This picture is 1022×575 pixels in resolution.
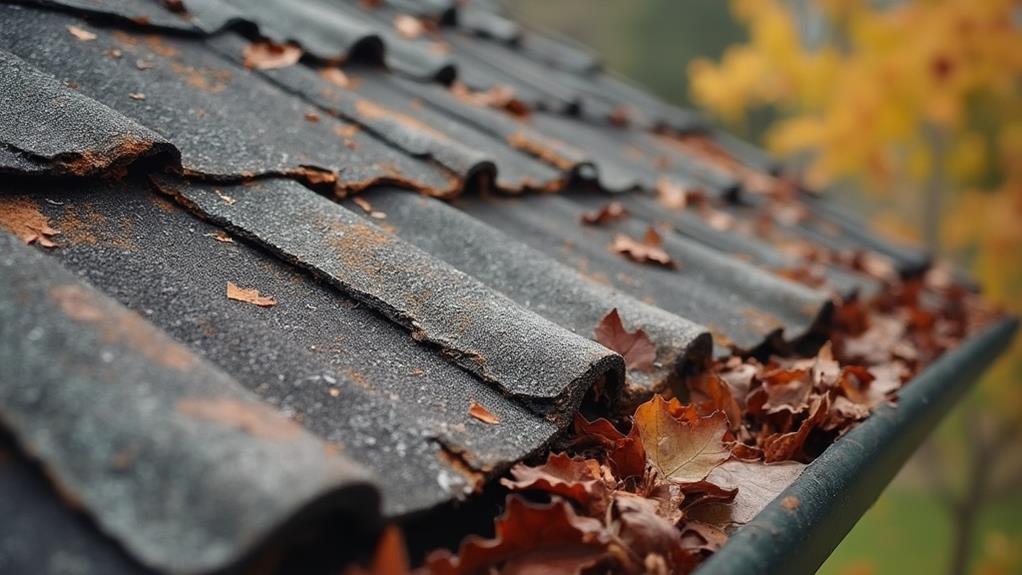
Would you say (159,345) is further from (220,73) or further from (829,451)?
(220,73)

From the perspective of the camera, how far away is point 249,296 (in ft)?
3.68

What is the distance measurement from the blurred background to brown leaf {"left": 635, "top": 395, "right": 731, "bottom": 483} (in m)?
3.90

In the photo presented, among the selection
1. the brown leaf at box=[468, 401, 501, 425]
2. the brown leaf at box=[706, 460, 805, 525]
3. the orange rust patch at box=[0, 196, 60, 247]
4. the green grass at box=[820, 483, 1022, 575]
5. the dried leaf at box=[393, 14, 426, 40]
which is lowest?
the green grass at box=[820, 483, 1022, 575]

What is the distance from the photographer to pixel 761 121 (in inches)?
592

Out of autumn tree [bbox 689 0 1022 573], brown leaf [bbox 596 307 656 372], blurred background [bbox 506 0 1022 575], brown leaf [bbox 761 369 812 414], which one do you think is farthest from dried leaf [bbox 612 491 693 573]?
autumn tree [bbox 689 0 1022 573]

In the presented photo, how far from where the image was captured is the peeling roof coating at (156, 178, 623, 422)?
111 cm

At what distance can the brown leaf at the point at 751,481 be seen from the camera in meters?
1.07

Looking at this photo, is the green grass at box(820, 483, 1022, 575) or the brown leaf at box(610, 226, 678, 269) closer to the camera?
the brown leaf at box(610, 226, 678, 269)

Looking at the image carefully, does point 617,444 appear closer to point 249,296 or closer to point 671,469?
point 671,469

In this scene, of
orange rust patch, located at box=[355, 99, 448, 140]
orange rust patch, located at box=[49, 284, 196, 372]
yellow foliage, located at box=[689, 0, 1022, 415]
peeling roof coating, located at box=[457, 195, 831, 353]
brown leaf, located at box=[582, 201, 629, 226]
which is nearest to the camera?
orange rust patch, located at box=[49, 284, 196, 372]

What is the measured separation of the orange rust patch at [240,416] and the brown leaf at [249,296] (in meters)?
0.35

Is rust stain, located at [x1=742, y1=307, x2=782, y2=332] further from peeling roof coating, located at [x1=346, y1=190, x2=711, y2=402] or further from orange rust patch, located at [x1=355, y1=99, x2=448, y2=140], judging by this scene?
orange rust patch, located at [x1=355, y1=99, x2=448, y2=140]

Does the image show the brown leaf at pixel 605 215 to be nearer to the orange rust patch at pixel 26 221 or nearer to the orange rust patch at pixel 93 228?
the orange rust patch at pixel 93 228

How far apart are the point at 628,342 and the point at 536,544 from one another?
53 cm
